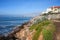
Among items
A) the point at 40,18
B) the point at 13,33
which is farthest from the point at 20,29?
the point at 40,18

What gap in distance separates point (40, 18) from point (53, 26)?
241 centimetres

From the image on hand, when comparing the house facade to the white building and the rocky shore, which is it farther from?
the rocky shore

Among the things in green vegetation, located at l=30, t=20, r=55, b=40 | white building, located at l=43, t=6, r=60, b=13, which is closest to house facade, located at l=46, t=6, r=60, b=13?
white building, located at l=43, t=6, r=60, b=13

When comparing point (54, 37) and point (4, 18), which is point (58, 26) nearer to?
point (54, 37)

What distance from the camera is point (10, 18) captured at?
46.2 ft

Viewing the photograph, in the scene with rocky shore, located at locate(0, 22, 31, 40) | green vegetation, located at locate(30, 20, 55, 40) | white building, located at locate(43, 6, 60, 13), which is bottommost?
rocky shore, located at locate(0, 22, 31, 40)

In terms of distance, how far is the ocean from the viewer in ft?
46.4

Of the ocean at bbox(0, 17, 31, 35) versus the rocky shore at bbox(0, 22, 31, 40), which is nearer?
the rocky shore at bbox(0, 22, 31, 40)

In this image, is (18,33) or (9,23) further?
(9,23)

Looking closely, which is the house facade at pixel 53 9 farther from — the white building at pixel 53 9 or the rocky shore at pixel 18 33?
the rocky shore at pixel 18 33

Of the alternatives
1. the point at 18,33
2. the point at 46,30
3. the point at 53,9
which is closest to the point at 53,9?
the point at 53,9

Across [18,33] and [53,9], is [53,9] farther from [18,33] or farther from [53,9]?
[18,33]

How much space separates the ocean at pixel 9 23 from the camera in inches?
556

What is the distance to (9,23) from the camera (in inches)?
563
